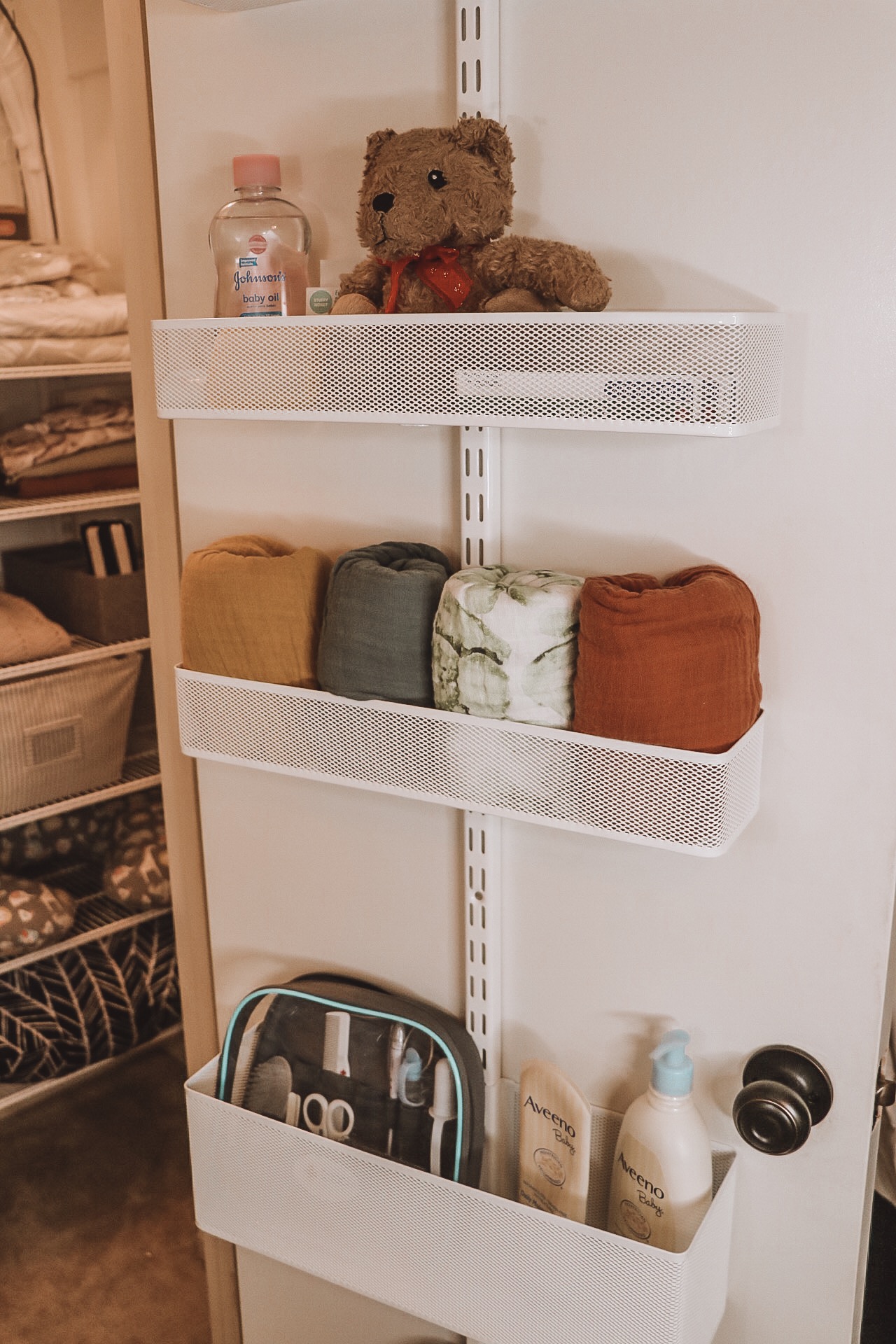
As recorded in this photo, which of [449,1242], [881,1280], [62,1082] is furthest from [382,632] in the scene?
[62,1082]

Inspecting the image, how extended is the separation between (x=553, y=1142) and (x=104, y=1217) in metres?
1.42

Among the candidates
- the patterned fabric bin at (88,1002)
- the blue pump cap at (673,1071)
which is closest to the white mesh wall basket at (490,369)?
the blue pump cap at (673,1071)

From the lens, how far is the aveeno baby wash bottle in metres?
0.98

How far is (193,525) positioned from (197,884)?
0.46 m

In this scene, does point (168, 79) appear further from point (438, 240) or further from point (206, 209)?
point (438, 240)

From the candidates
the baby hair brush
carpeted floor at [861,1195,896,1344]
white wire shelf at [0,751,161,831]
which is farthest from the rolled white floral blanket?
white wire shelf at [0,751,161,831]

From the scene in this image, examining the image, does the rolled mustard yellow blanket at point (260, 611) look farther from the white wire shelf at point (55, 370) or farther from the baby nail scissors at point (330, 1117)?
the white wire shelf at point (55, 370)

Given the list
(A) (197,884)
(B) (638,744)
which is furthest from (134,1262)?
(B) (638,744)

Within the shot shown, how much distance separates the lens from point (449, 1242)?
1090mm

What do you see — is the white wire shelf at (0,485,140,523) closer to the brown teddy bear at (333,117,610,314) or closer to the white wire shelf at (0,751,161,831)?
the white wire shelf at (0,751,161,831)

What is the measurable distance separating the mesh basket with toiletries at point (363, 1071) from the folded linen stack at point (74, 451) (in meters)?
1.38

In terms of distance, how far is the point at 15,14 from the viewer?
7.54ft

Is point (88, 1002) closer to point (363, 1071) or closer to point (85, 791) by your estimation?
point (85, 791)

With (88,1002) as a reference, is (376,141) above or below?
above
